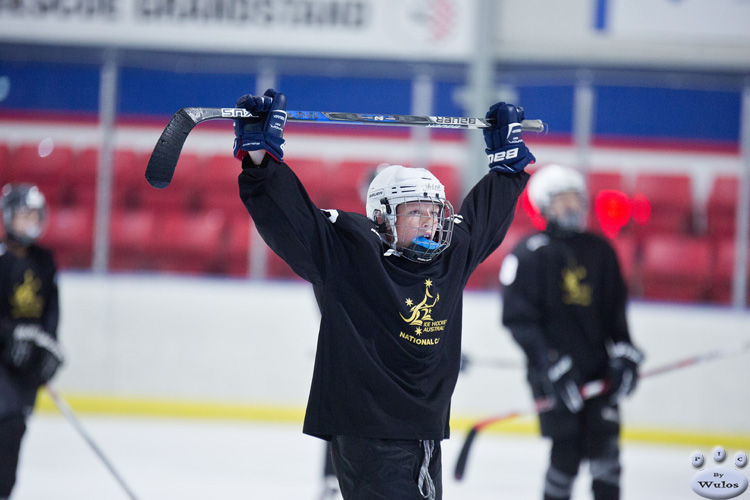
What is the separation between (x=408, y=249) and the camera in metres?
2.08

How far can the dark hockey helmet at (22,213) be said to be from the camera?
3590mm

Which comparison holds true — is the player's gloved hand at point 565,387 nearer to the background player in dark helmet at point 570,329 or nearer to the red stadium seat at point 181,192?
the background player in dark helmet at point 570,329

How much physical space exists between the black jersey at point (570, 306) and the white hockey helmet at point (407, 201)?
1.30m

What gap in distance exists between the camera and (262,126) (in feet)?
6.41

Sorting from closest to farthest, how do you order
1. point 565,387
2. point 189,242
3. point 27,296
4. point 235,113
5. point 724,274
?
point 235,113, point 565,387, point 27,296, point 724,274, point 189,242

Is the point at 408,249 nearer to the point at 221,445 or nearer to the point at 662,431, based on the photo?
the point at 221,445

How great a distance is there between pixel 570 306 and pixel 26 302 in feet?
7.09

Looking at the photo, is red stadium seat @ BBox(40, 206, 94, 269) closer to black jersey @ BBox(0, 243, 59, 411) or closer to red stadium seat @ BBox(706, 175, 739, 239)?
black jersey @ BBox(0, 243, 59, 411)

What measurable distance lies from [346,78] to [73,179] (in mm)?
2104

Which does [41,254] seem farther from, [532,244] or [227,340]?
[227,340]

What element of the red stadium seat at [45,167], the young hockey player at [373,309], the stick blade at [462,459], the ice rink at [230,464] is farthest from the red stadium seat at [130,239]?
the young hockey player at [373,309]

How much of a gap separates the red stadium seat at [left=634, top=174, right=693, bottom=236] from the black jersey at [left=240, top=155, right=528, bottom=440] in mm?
4500

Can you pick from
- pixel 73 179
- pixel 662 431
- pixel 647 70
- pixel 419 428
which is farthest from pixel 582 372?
pixel 73 179

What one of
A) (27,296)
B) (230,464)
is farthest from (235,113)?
(230,464)
